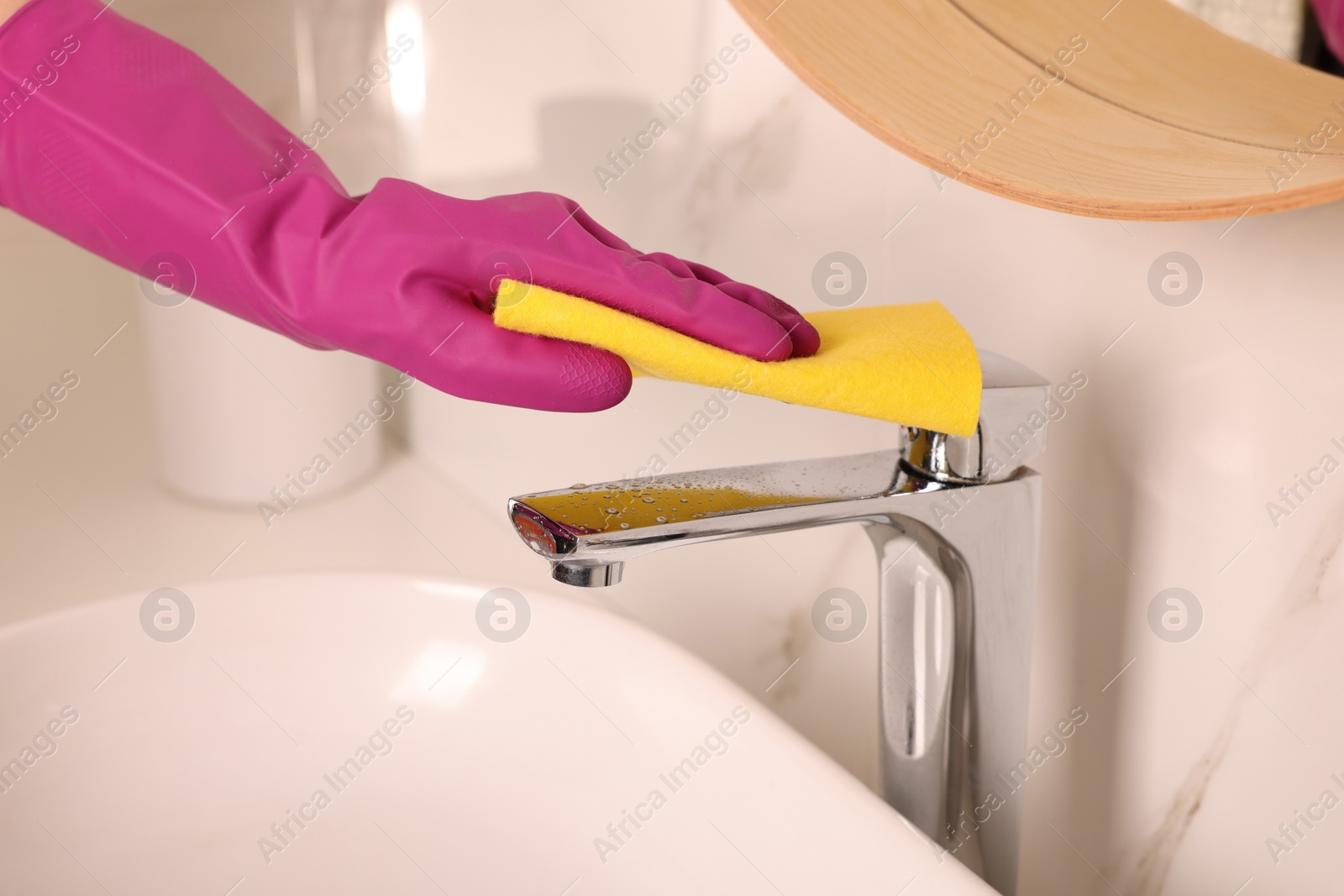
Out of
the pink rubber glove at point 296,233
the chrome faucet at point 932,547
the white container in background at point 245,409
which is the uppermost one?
the white container in background at point 245,409

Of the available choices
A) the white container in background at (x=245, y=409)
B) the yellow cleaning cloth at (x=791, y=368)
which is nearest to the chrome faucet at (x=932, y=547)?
the yellow cleaning cloth at (x=791, y=368)

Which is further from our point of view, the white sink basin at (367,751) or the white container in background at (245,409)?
the white container in background at (245,409)

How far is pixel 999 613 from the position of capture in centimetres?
36

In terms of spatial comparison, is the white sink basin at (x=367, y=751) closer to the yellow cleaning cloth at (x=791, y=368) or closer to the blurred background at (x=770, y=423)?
the blurred background at (x=770, y=423)

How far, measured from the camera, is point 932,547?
1.13ft

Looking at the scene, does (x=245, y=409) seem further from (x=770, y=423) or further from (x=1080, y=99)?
(x=1080, y=99)

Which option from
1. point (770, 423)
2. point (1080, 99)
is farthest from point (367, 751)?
point (1080, 99)

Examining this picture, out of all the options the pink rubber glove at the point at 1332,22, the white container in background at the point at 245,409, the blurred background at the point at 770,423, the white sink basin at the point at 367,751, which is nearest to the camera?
the pink rubber glove at the point at 1332,22

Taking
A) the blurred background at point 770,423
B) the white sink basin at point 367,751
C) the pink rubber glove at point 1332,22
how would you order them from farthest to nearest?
the white sink basin at point 367,751
the blurred background at point 770,423
the pink rubber glove at point 1332,22

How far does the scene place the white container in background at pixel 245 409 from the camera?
0.79m

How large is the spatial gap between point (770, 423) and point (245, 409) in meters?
0.43

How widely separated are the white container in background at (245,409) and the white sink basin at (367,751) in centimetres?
27

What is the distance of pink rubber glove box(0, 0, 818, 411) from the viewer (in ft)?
1.05

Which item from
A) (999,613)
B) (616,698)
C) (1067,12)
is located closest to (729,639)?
(616,698)
